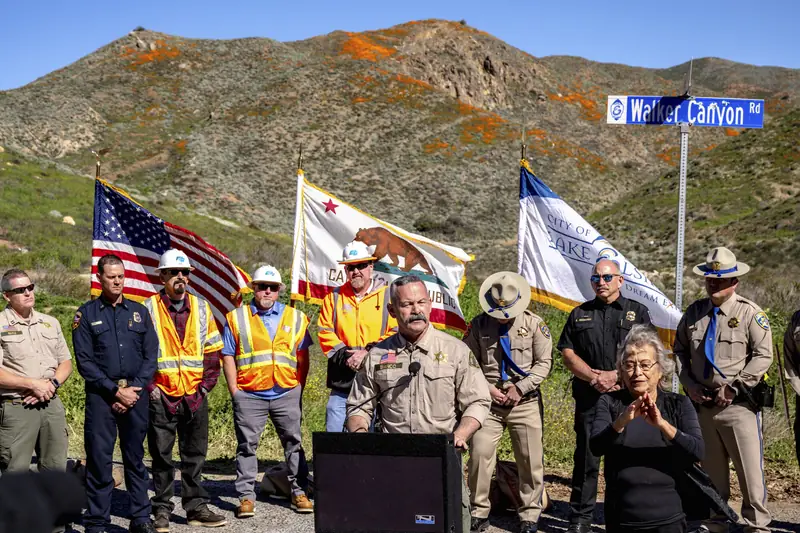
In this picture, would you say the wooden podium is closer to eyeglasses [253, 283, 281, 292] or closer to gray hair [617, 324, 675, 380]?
gray hair [617, 324, 675, 380]

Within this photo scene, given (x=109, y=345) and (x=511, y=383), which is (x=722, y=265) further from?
(x=109, y=345)

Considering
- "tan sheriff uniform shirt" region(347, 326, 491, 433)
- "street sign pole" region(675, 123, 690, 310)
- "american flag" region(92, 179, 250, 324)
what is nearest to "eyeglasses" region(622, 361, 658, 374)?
"tan sheriff uniform shirt" region(347, 326, 491, 433)

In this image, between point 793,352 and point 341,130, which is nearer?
point 793,352

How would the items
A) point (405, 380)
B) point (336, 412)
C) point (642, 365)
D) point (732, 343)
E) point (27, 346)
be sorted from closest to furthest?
point (642, 365) → point (405, 380) → point (732, 343) → point (27, 346) → point (336, 412)

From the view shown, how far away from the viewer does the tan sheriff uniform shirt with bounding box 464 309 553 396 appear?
7.06 meters

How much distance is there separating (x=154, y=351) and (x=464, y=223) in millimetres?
43482

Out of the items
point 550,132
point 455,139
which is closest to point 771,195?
point 455,139

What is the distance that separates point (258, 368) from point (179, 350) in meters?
0.68

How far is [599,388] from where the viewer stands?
22.5 feet

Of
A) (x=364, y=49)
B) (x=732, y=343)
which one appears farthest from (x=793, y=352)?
(x=364, y=49)

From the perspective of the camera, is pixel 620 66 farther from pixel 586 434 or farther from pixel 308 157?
pixel 586 434

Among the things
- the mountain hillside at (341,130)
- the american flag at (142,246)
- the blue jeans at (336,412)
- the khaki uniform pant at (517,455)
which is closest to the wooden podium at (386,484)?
the khaki uniform pant at (517,455)

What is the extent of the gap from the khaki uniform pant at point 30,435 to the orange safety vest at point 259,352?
146cm

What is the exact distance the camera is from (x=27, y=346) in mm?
6809
